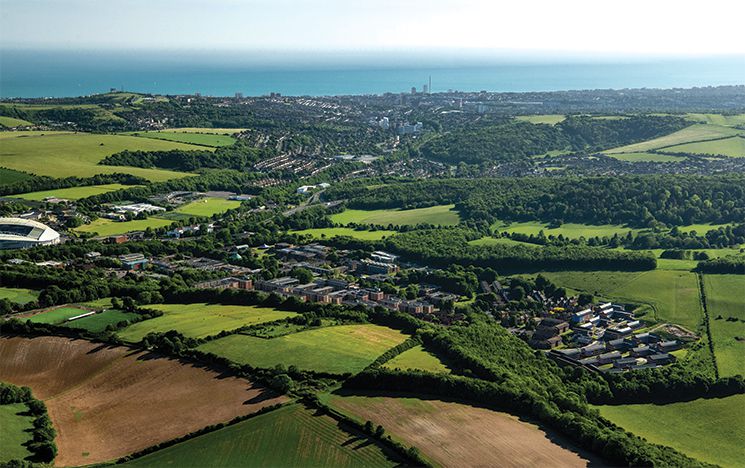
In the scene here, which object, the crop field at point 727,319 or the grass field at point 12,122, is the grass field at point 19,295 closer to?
the crop field at point 727,319

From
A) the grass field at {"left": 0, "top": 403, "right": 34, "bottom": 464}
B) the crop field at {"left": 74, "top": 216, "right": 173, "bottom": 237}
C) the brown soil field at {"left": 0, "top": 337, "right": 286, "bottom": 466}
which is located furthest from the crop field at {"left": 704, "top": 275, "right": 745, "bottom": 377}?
the crop field at {"left": 74, "top": 216, "right": 173, "bottom": 237}

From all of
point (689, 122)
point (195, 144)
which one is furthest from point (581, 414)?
point (689, 122)

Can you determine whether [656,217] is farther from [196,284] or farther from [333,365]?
[333,365]

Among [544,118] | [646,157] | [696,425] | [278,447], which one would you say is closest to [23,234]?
[278,447]

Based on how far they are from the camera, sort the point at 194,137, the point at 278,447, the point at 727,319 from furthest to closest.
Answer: the point at 194,137 → the point at 727,319 → the point at 278,447

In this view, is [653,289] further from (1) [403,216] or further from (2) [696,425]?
(1) [403,216]

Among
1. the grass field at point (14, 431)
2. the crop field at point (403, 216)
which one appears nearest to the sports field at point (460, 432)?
the grass field at point (14, 431)
